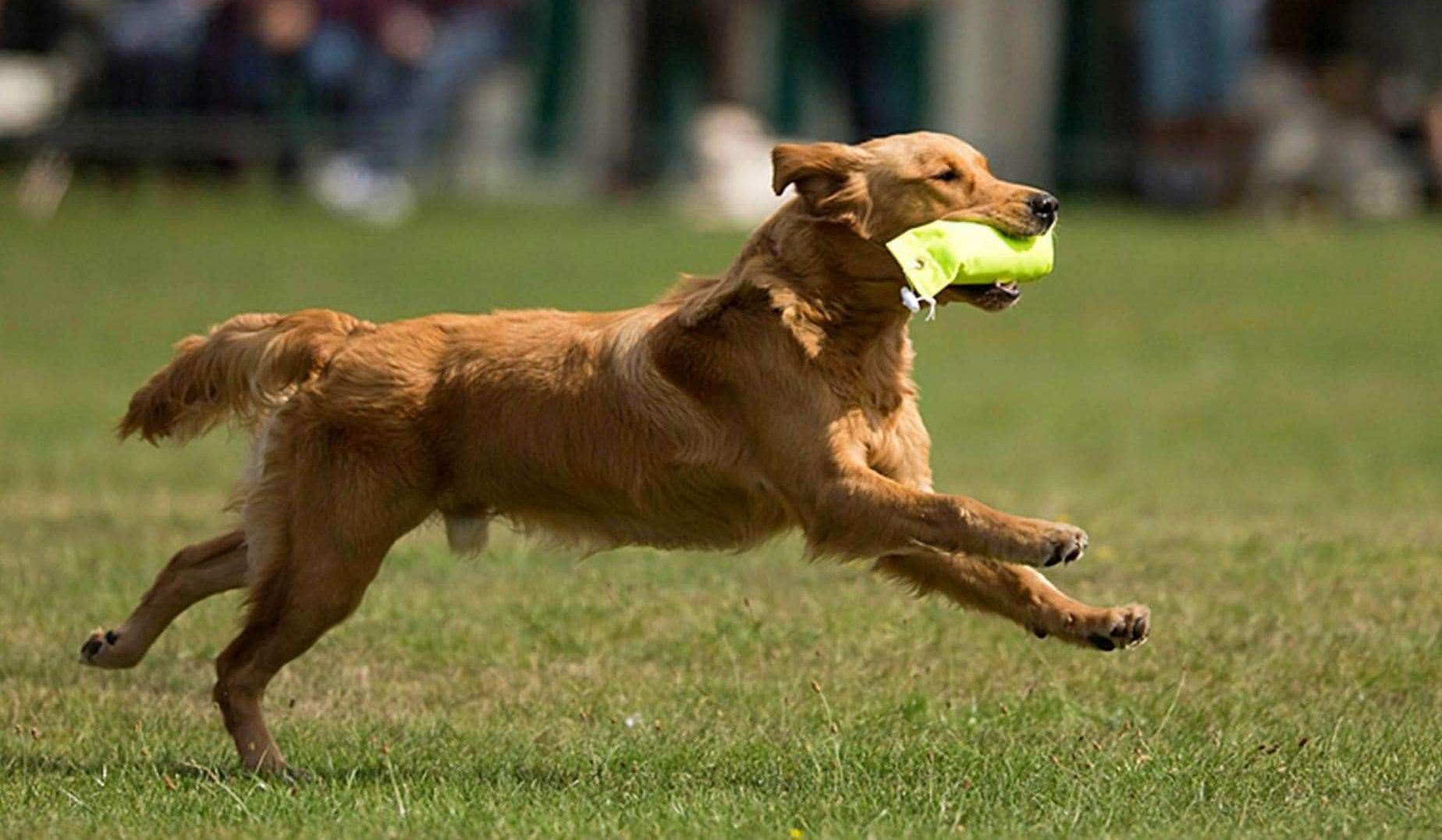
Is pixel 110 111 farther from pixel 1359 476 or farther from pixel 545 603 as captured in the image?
pixel 545 603

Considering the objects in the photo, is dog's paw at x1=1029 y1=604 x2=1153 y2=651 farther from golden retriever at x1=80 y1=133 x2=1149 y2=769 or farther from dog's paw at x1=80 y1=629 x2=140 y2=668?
dog's paw at x1=80 y1=629 x2=140 y2=668

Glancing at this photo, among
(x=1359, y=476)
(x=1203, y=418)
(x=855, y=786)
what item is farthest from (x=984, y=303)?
(x=1203, y=418)

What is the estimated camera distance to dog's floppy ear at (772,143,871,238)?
281 inches

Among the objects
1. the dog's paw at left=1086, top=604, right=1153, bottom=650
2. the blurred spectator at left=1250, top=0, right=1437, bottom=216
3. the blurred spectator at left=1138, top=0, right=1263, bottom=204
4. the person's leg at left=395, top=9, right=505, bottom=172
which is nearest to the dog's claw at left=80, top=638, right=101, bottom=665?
the dog's paw at left=1086, top=604, right=1153, bottom=650

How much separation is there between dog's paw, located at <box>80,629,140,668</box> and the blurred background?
69.3 ft

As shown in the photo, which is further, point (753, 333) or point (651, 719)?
point (651, 719)

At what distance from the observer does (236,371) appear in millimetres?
7473

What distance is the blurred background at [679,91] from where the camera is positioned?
2942 centimetres

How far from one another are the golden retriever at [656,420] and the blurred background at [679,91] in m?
21.4

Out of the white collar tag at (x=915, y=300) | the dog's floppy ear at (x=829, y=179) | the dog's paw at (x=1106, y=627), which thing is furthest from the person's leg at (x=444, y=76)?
the dog's paw at (x=1106, y=627)

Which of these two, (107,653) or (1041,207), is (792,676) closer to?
(1041,207)

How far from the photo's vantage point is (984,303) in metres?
7.07

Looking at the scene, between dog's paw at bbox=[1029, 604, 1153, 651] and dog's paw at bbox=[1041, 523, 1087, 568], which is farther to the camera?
dog's paw at bbox=[1029, 604, 1153, 651]

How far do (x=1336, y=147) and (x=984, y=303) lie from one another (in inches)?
871
